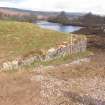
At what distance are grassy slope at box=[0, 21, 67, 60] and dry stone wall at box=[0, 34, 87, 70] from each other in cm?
170

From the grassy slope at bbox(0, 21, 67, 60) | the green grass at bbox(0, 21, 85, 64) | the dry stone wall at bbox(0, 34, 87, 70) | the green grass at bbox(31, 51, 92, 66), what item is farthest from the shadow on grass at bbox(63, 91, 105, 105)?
the grassy slope at bbox(0, 21, 67, 60)

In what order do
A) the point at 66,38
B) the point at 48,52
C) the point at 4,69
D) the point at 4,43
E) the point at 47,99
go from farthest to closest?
the point at 66,38, the point at 4,43, the point at 48,52, the point at 4,69, the point at 47,99

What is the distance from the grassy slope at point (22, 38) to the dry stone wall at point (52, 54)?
67.1 inches

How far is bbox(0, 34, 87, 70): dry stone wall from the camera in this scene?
37.1 meters

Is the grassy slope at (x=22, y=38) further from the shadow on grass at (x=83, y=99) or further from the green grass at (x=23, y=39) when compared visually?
the shadow on grass at (x=83, y=99)

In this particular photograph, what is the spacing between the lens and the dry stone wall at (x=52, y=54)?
37062 millimetres

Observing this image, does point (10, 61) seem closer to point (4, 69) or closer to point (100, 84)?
point (4, 69)

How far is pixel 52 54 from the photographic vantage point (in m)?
43.8

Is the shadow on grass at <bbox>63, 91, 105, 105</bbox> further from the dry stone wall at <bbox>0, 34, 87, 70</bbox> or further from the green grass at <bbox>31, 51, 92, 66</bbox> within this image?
the green grass at <bbox>31, 51, 92, 66</bbox>

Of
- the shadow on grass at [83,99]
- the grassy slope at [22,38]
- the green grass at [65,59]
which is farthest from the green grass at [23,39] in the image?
the shadow on grass at [83,99]

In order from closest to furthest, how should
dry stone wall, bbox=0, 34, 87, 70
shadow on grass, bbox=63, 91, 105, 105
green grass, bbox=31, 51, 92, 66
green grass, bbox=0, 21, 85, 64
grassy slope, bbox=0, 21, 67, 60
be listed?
shadow on grass, bbox=63, 91, 105, 105 → dry stone wall, bbox=0, 34, 87, 70 → green grass, bbox=31, 51, 92, 66 → green grass, bbox=0, 21, 85, 64 → grassy slope, bbox=0, 21, 67, 60

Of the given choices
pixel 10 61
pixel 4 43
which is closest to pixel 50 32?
pixel 4 43

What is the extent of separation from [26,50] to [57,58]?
15.0 feet

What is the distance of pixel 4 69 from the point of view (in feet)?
117
